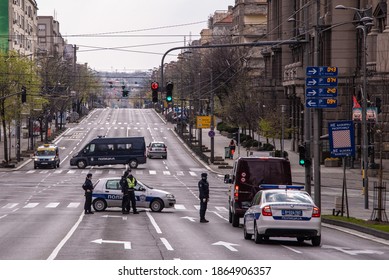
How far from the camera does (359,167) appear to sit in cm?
8356

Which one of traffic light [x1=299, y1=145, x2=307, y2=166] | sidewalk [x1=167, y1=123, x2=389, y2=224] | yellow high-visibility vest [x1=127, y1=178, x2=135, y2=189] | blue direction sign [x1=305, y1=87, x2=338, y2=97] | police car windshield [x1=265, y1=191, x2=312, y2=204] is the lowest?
sidewalk [x1=167, y1=123, x2=389, y2=224]

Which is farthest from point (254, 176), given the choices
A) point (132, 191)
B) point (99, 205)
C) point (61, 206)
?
point (61, 206)

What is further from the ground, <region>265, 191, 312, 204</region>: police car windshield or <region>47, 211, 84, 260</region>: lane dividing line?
<region>265, 191, 312, 204</region>: police car windshield

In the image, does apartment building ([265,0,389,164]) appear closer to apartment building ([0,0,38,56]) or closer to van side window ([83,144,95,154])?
van side window ([83,144,95,154])

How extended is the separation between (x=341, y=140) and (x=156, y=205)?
1049 centimetres

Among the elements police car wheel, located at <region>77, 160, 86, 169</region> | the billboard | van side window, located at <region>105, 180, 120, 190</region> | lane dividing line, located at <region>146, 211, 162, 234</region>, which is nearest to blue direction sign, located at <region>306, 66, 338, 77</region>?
lane dividing line, located at <region>146, 211, 162, 234</region>

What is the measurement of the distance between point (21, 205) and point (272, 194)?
2676 cm

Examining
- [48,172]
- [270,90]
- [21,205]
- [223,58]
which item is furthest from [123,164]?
[223,58]

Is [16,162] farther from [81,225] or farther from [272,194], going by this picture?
[272,194]

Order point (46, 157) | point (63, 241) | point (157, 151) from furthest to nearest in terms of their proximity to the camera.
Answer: point (157, 151) < point (46, 157) < point (63, 241)

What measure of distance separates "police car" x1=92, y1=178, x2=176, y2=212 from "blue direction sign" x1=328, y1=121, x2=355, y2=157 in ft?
32.3

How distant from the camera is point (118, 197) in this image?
1729 inches

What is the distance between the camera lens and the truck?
115 feet

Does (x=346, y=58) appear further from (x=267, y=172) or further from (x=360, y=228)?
(x=360, y=228)
